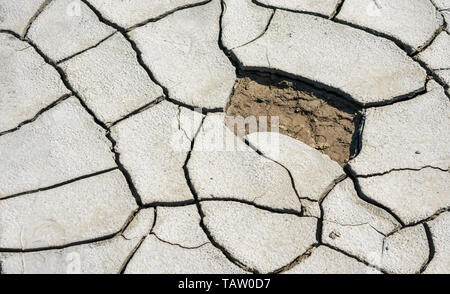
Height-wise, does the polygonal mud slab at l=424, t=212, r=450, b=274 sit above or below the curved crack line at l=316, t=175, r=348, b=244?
below

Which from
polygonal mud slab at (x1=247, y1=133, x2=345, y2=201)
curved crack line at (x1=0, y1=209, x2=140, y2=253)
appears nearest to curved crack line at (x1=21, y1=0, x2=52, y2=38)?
curved crack line at (x1=0, y1=209, x2=140, y2=253)

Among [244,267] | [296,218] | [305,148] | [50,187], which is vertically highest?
[305,148]

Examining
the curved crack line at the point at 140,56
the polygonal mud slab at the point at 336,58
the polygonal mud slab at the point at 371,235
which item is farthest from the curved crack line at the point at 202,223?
the polygonal mud slab at the point at 336,58

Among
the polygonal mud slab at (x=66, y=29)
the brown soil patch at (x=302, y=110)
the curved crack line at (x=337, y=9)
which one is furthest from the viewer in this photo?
the curved crack line at (x=337, y=9)

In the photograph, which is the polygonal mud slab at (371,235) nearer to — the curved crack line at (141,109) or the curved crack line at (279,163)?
the curved crack line at (279,163)

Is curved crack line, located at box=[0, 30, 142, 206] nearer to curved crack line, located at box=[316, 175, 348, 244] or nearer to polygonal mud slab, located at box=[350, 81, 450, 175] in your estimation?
curved crack line, located at box=[316, 175, 348, 244]
